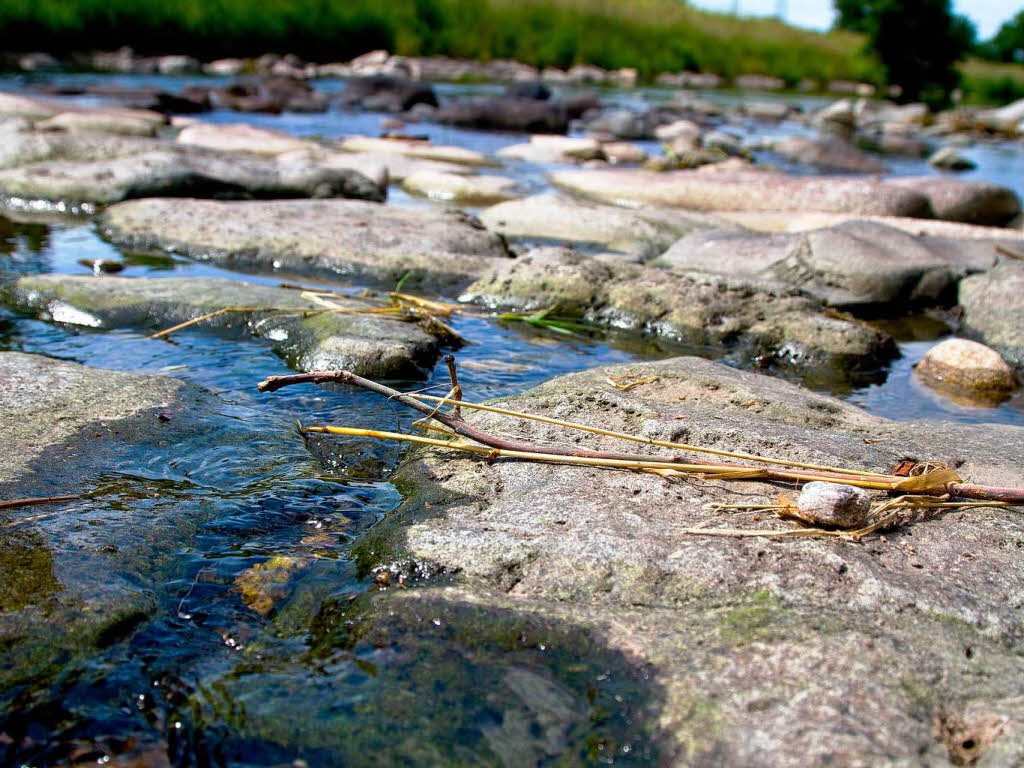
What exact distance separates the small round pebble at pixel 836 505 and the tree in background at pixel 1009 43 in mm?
57128

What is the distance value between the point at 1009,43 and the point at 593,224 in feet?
174

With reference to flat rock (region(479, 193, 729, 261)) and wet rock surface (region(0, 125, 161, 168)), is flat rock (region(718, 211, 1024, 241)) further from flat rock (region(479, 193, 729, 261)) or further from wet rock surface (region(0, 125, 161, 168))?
wet rock surface (region(0, 125, 161, 168))

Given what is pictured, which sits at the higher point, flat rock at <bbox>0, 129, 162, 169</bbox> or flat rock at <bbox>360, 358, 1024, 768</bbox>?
flat rock at <bbox>0, 129, 162, 169</bbox>

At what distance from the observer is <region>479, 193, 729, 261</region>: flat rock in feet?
23.1

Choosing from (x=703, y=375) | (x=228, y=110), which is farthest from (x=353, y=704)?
(x=228, y=110)

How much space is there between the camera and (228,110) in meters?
16.2

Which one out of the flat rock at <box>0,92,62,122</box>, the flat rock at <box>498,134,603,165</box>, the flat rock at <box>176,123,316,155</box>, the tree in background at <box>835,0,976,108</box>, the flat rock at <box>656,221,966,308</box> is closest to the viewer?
the flat rock at <box>656,221,966,308</box>

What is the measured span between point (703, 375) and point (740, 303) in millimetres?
1642

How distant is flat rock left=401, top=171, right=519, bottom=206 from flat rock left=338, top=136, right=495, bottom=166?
92.8 inches

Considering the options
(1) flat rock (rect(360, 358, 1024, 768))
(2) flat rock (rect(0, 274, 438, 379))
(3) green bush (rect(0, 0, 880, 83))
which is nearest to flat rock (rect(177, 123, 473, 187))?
(2) flat rock (rect(0, 274, 438, 379))

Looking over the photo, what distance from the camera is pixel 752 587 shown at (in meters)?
2.15

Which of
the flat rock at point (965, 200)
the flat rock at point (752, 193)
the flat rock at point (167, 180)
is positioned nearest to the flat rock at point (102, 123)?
the flat rock at point (167, 180)

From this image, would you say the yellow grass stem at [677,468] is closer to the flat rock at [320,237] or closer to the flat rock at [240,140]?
the flat rock at [320,237]

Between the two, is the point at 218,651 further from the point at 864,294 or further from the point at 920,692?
the point at 864,294
